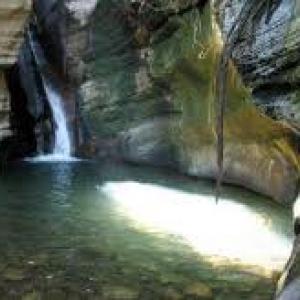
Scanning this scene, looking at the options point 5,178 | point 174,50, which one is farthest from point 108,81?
point 5,178

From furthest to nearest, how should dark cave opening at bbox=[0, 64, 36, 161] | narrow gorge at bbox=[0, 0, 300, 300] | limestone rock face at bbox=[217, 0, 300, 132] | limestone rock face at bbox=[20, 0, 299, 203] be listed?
dark cave opening at bbox=[0, 64, 36, 161] < limestone rock face at bbox=[20, 0, 299, 203] < limestone rock face at bbox=[217, 0, 300, 132] < narrow gorge at bbox=[0, 0, 300, 300]

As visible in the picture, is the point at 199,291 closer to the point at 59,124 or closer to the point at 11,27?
the point at 11,27

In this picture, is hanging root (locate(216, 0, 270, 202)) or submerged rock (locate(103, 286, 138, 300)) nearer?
submerged rock (locate(103, 286, 138, 300))

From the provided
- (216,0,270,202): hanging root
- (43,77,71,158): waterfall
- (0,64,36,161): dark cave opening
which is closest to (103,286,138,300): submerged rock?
(216,0,270,202): hanging root

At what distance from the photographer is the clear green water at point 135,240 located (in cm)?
628

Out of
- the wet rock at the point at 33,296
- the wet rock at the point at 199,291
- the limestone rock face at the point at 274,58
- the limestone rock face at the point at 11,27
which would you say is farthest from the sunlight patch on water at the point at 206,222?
the limestone rock face at the point at 11,27

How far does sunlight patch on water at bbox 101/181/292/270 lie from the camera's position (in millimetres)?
7633

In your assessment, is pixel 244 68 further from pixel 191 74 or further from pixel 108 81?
pixel 108 81

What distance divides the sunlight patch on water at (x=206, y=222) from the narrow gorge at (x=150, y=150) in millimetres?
34

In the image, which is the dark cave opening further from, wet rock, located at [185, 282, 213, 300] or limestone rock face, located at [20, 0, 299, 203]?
wet rock, located at [185, 282, 213, 300]

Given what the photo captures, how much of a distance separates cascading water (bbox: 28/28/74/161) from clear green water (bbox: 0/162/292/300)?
12.5ft

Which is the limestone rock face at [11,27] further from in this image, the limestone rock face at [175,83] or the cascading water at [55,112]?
the cascading water at [55,112]

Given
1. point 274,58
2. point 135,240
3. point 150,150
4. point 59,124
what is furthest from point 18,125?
point 274,58

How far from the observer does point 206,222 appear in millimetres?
9250
